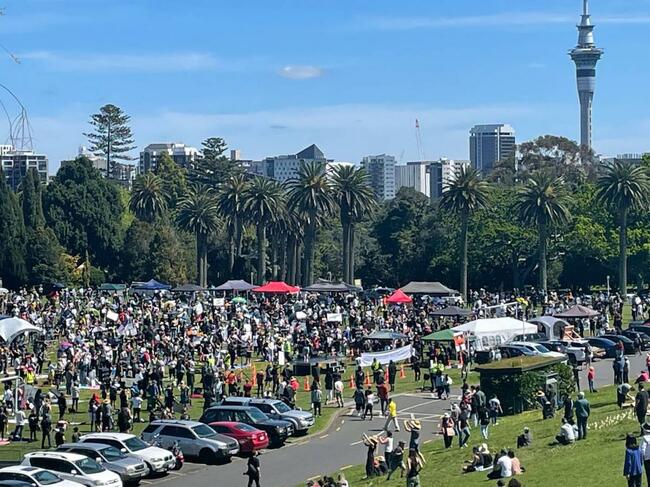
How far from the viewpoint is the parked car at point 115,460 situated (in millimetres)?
34406

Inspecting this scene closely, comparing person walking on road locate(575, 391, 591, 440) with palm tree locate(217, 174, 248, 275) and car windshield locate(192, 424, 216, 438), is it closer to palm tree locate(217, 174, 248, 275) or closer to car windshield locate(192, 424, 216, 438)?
car windshield locate(192, 424, 216, 438)

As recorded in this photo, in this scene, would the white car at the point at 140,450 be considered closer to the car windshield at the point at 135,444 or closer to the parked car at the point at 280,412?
the car windshield at the point at 135,444

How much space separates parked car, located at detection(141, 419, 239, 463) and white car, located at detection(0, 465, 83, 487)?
6.52 metres

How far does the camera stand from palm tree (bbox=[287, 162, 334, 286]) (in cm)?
11069

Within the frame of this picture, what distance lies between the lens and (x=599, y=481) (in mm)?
28250

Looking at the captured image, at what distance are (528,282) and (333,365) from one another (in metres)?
60.4

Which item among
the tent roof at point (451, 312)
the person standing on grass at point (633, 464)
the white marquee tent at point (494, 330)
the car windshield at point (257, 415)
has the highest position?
the tent roof at point (451, 312)

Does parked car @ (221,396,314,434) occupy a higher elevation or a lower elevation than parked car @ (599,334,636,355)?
lower

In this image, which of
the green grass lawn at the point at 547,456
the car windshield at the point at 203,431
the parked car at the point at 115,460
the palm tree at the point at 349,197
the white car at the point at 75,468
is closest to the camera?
the green grass lawn at the point at 547,456

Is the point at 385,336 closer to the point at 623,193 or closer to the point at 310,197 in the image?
the point at 623,193

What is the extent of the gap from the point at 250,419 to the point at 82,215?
90.6m

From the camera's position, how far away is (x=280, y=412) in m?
42.4

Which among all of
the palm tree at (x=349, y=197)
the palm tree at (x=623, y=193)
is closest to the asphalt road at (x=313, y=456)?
the palm tree at (x=623, y=193)

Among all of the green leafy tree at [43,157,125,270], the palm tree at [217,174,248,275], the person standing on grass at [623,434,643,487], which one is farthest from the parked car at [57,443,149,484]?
the green leafy tree at [43,157,125,270]
